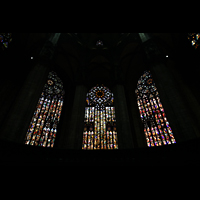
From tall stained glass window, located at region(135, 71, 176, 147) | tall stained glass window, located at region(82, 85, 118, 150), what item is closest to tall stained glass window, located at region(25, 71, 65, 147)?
tall stained glass window, located at region(82, 85, 118, 150)

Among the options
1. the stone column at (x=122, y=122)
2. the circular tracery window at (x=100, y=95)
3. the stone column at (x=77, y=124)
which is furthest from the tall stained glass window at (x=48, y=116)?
the stone column at (x=122, y=122)

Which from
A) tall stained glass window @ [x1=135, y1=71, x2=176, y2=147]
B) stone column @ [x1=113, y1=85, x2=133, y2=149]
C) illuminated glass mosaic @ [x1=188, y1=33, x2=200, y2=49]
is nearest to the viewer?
stone column @ [x1=113, y1=85, x2=133, y2=149]

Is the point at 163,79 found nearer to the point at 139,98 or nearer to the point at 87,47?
the point at 139,98

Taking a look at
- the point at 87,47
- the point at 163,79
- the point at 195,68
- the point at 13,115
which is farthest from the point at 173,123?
the point at 87,47

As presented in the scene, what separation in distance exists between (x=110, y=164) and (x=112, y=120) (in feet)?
26.2

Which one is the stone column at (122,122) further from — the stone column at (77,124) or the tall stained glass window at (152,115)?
the tall stained glass window at (152,115)

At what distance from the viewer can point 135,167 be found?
4.69 meters

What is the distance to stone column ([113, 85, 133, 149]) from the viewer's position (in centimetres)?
867

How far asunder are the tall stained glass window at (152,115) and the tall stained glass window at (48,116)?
7.00 metres

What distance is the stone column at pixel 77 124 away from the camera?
28.9 ft

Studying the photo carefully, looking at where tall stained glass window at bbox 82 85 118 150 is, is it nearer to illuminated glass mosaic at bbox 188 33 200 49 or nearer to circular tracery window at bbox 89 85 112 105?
circular tracery window at bbox 89 85 112 105

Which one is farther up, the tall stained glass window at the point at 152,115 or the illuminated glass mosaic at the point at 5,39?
the illuminated glass mosaic at the point at 5,39

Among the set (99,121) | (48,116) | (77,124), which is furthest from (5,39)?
(99,121)

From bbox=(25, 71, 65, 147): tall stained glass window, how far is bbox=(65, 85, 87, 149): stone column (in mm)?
2070
